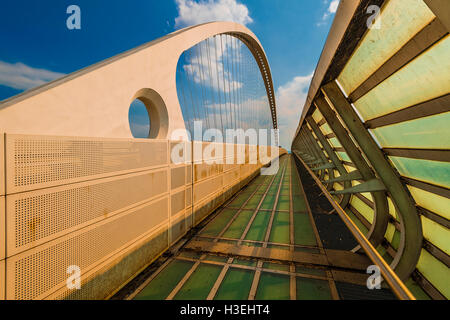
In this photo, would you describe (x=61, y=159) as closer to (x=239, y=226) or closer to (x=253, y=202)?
(x=239, y=226)

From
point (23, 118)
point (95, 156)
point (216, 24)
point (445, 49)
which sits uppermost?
point (216, 24)

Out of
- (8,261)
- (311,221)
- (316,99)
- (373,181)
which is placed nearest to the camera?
(8,261)

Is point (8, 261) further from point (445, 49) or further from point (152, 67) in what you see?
point (152, 67)

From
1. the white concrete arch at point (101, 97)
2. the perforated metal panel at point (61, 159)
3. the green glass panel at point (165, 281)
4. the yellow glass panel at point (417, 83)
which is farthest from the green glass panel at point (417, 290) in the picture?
the white concrete arch at point (101, 97)

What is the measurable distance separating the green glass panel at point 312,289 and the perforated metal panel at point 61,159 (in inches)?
149

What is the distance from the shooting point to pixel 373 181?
11.2 feet

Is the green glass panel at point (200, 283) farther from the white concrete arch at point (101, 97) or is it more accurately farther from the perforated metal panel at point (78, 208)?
the white concrete arch at point (101, 97)

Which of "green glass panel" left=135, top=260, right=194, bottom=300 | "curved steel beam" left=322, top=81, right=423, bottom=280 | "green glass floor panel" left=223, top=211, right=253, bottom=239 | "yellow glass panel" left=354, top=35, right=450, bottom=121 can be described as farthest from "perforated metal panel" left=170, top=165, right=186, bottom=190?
"yellow glass panel" left=354, top=35, right=450, bottom=121

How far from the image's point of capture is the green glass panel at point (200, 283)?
3150 millimetres

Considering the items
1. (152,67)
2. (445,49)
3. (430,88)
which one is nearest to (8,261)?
(445,49)

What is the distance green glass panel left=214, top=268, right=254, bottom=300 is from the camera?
3.15 metres

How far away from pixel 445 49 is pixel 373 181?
2290 millimetres

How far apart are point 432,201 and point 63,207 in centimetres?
550
